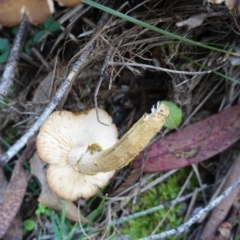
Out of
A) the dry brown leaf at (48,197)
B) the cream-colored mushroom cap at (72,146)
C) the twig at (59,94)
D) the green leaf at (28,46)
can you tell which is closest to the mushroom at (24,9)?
the twig at (59,94)

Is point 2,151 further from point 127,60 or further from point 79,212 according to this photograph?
point 127,60

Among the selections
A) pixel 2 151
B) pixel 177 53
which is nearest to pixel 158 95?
pixel 177 53

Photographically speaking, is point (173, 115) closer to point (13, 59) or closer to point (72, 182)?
point (72, 182)

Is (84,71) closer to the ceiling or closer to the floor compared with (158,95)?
closer to the ceiling

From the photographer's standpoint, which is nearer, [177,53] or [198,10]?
[198,10]

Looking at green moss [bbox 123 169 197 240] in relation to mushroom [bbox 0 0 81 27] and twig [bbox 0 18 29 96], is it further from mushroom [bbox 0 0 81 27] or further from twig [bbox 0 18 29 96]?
mushroom [bbox 0 0 81 27]

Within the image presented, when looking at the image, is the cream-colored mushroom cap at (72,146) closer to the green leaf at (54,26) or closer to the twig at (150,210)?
the twig at (150,210)

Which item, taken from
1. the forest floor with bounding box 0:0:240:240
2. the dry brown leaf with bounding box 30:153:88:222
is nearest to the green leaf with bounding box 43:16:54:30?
the forest floor with bounding box 0:0:240:240

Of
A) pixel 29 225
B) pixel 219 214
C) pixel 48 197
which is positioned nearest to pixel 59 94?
pixel 48 197
